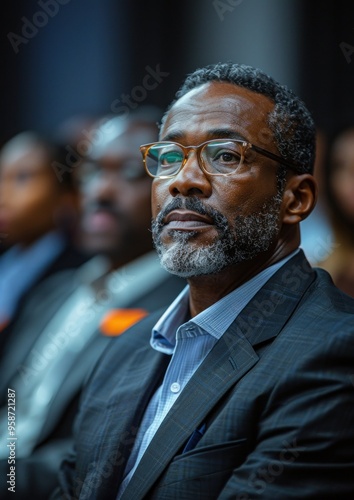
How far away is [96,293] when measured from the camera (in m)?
2.26

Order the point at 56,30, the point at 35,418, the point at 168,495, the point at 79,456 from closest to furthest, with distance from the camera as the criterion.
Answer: the point at 168,495, the point at 79,456, the point at 35,418, the point at 56,30

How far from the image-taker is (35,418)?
220 cm

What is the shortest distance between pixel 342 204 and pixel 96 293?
98 centimetres

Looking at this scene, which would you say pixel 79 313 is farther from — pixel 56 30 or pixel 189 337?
pixel 56 30

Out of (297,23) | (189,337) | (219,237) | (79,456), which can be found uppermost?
(297,23)

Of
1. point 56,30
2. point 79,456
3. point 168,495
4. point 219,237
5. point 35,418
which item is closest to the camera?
point 168,495

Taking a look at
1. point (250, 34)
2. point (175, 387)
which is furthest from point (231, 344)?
point (250, 34)

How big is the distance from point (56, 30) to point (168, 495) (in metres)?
1.89

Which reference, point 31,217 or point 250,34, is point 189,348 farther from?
point 250,34

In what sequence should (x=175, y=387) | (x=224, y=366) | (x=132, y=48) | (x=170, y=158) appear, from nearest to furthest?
(x=224, y=366) < (x=175, y=387) < (x=170, y=158) < (x=132, y=48)

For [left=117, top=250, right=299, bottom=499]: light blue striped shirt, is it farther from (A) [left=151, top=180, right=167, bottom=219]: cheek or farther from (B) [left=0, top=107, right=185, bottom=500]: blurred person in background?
(B) [left=0, top=107, right=185, bottom=500]: blurred person in background

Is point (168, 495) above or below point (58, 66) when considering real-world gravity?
below

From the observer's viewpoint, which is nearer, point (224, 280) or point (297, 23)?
point (224, 280)

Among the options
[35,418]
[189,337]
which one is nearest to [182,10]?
[189,337]
